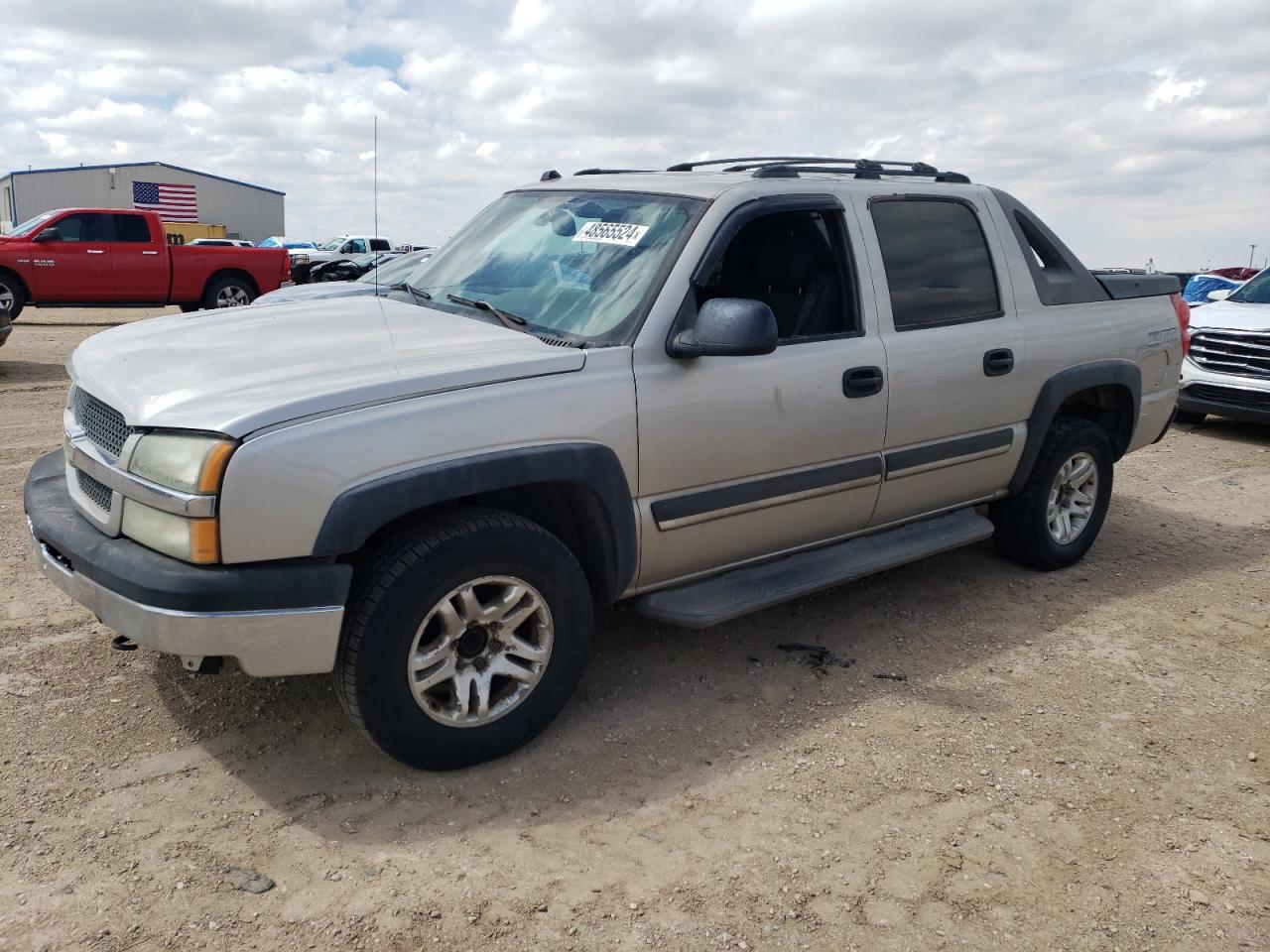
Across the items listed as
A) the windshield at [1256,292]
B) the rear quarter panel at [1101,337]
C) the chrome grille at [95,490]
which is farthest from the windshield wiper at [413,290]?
the windshield at [1256,292]

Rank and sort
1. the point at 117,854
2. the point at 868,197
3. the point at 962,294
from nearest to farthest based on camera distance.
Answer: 1. the point at 117,854
2. the point at 868,197
3. the point at 962,294

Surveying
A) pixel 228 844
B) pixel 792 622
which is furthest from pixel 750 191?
pixel 228 844

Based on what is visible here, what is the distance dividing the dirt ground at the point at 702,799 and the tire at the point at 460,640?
0.17 metres

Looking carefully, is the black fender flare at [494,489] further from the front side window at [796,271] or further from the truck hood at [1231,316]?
the truck hood at [1231,316]

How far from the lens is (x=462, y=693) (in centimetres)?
315

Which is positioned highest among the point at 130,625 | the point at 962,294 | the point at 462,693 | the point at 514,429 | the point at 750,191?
the point at 750,191

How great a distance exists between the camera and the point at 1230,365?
9.21 metres

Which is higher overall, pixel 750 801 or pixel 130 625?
pixel 130 625

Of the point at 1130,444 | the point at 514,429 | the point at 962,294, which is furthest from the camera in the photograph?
the point at 1130,444

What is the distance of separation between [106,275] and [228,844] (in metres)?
15.3

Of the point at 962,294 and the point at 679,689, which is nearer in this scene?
the point at 679,689

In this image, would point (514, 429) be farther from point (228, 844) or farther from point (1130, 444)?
point (1130, 444)

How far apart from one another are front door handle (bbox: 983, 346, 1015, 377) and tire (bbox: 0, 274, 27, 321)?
1463 centimetres

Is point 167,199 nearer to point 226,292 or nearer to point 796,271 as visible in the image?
point 226,292
